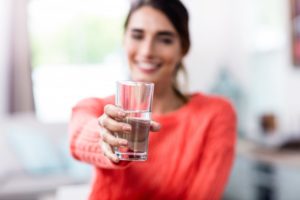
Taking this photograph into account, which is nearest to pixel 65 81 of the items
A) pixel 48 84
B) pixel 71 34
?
pixel 48 84

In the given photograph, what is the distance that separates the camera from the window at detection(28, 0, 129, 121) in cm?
244

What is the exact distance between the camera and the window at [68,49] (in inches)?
95.9

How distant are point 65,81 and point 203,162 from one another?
196 cm

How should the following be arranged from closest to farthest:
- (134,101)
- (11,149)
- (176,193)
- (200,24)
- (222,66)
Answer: (134,101) < (176,193) < (200,24) < (11,149) < (222,66)

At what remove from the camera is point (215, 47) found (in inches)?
97.7

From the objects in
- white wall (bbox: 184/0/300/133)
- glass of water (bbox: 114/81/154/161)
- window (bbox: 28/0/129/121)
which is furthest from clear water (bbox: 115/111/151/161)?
window (bbox: 28/0/129/121)

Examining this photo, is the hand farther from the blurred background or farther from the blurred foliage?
the blurred foliage

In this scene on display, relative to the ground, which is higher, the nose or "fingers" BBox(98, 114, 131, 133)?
the nose

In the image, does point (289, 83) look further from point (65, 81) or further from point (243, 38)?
point (65, 81)

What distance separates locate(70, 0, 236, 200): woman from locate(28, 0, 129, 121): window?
175cm

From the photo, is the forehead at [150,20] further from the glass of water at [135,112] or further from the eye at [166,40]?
the glass of water at [135,112]

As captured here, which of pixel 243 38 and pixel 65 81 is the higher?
pixel 243 38

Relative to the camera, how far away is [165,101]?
24.5 inches

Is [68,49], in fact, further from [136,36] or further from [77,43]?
[136,36]
